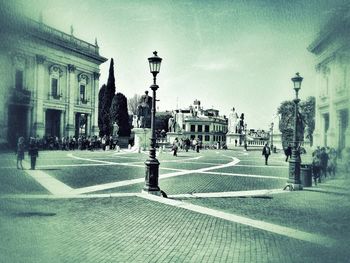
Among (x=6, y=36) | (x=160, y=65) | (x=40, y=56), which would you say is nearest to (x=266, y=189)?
(x=160, y=65)

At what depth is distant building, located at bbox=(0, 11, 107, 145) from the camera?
5500mm

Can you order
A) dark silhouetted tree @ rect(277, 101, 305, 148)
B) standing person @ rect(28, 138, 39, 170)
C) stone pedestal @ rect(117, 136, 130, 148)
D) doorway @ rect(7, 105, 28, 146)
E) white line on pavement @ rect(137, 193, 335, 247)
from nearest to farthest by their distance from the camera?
white line on pavement @ rect(137, 193, 335, 247) < doorway @ rect(7, 105, 28, 146) < standing person @ rect(28, 138, 39, 170) < dark silhouetted tree @ rect(277, 101, 305, 148) < stone pedestal @ rect(117, 136, 130, 148)

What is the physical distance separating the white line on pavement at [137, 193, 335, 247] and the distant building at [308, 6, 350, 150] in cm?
151

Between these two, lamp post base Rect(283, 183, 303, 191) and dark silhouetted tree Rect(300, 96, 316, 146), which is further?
lamp post base Rect(283, 183, 303, 191)

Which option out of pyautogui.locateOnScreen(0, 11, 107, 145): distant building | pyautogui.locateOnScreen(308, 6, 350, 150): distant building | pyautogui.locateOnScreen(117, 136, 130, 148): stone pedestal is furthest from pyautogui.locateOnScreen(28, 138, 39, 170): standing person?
pyautogui.locateOnScreen(117, 136, 130, 148): stone pedestal

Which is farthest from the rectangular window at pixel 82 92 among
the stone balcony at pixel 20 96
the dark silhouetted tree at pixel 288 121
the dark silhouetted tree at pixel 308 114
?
the dark silhouetted tree at pixel 308 114

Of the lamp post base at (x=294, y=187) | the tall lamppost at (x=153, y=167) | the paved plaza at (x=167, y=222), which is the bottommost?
the paved plaza at (x=167, y=222)

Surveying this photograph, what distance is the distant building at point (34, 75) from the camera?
18.0 ft

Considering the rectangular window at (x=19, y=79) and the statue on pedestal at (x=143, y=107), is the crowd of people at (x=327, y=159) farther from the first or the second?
the statue on pedestal at (x=143, y=107)

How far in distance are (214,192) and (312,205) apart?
9.30 ft

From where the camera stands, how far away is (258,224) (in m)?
6.00

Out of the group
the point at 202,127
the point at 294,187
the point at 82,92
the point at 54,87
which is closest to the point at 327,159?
the point at 294,187

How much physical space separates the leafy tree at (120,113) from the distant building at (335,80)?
29747mm

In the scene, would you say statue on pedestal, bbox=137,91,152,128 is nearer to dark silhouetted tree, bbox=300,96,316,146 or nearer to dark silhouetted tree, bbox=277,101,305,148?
dark silhouetted tree, bbox=277,101,305,148
